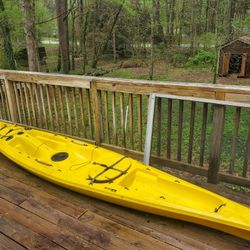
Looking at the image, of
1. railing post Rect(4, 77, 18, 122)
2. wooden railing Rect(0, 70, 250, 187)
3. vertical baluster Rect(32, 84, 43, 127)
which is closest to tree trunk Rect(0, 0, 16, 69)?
wooden railing Rect(0, 70, 250, 187)

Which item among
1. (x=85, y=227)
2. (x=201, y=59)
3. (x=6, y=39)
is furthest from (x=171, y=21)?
(x=85, y=227)

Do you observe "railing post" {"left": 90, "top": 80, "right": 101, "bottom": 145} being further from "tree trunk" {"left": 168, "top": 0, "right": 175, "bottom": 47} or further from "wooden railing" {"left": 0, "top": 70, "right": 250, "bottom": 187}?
"tree trunk" {"left": 168, "top": 0, "right": 175, "bottom": 47}

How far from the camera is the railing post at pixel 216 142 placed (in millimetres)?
2416

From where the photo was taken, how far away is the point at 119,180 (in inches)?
94.0

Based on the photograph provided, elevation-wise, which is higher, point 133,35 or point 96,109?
point 96,109

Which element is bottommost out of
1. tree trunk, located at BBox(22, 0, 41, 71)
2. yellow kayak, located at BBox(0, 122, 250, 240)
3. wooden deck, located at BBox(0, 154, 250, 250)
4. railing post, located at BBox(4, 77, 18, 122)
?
wooden deck, located at BBox(0, 154, 250, 250)

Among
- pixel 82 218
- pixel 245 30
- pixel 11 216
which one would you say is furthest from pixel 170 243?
pixel 245 30

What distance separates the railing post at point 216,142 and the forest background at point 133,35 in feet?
19.5

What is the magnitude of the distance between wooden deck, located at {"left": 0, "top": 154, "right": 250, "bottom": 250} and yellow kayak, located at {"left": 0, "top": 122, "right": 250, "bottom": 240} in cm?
11

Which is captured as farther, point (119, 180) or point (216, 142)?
point (216, 142)

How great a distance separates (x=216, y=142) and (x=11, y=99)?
9.45ft

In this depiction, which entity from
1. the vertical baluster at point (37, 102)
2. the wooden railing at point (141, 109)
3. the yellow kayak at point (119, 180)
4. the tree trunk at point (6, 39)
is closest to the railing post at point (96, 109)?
the wooden railing at point (141, 109)

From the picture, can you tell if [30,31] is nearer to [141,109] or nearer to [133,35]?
[141,109]

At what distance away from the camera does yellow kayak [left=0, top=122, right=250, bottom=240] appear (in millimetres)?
1968
